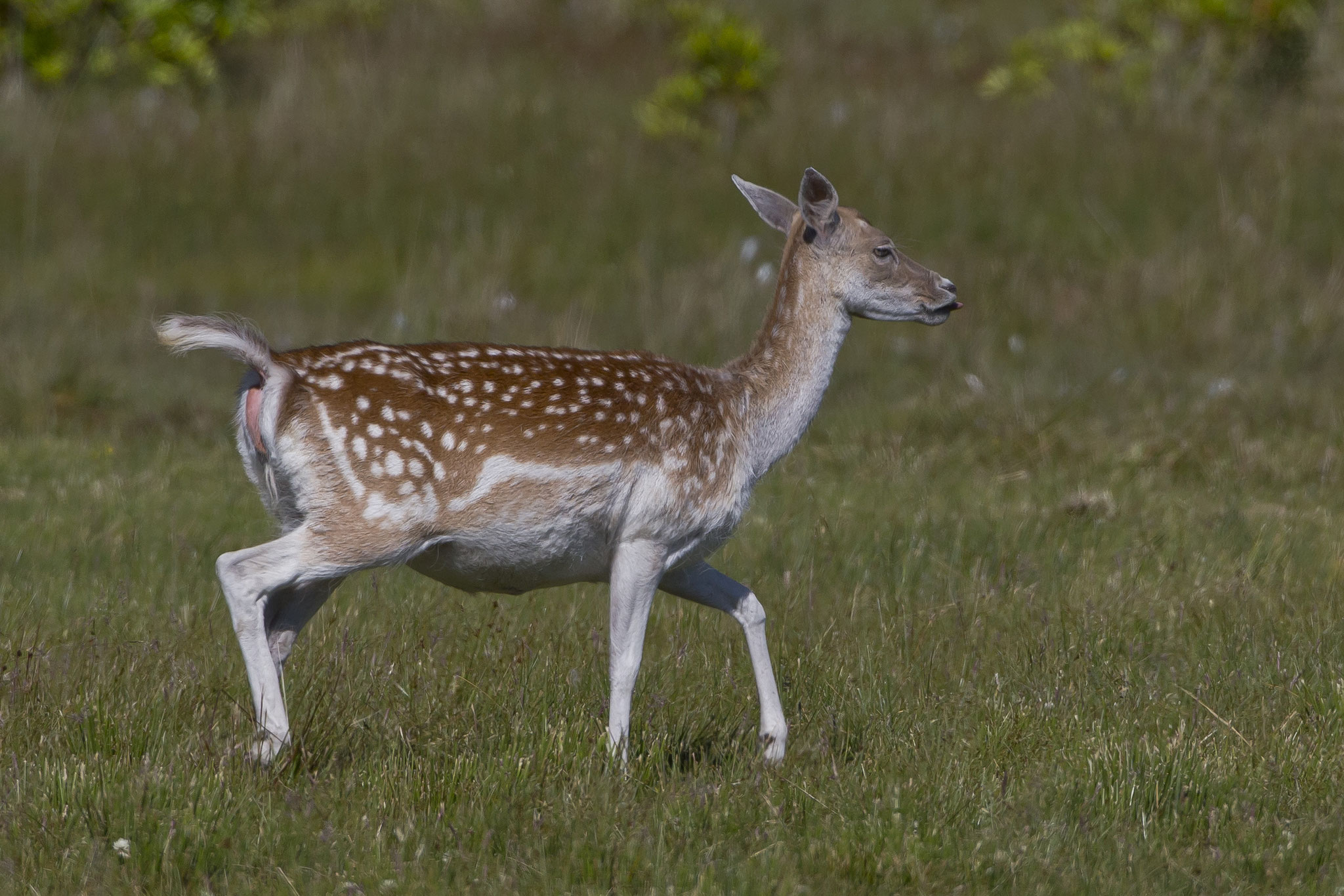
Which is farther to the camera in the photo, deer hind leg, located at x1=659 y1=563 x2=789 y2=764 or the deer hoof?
deer hind leg, located at x1=659 y1=563 x2=789 y2=764

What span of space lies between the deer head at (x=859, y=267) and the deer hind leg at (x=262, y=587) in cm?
199

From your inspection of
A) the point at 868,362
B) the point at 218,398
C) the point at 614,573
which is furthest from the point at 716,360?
the point at 614,573

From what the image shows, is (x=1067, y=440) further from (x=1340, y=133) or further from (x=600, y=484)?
(x=1340, y=133)

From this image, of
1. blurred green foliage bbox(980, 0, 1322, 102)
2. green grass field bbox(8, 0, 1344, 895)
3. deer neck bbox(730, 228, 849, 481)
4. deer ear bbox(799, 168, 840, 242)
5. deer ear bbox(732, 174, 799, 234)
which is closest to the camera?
green grass field bbox(8, 0, 1344, 895)

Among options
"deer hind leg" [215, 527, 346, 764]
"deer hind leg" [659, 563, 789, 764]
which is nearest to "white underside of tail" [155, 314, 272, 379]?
"deer hind leg" [215, 527, 346, 764]

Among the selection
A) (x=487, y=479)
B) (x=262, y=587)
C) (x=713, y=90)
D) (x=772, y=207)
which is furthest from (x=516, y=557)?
(x=713, y=90)

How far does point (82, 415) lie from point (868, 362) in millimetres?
4879

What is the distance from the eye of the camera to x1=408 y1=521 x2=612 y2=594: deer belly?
4789 millimetres

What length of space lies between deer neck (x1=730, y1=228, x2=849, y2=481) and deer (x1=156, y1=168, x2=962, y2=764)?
4 cm

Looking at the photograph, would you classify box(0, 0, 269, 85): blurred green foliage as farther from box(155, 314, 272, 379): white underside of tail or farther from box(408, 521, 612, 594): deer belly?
box(408, 521, 612, 594): deer belly

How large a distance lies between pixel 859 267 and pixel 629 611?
1555mm

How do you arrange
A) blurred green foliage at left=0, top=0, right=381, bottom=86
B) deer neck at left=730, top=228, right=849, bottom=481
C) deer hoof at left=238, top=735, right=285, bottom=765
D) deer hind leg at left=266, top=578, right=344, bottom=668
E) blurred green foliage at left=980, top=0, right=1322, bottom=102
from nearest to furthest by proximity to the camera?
deer hoof at left=238, top=735, right=285, bottom=765 < deer hind leg at left=266, top=578, right=344, bottom=668 < deer neck at left=730, top=228, right=849, bottom=481 < blurred green foliage at left=0, top=0, right=381, bottom=86 < blurred green foliage at left=980, top=0, right=1322, bottom=102

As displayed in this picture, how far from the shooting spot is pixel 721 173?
13.3 metres

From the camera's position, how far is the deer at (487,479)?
15.2 ft
